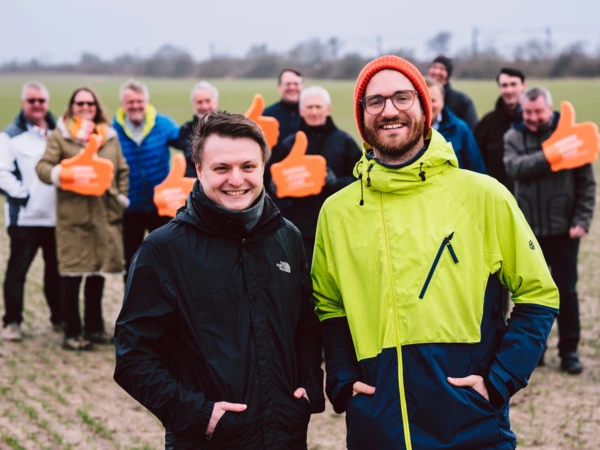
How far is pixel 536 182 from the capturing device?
5.72m

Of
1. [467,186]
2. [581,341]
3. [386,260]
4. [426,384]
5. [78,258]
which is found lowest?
[581,341]

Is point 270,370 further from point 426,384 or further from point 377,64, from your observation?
point 377,64

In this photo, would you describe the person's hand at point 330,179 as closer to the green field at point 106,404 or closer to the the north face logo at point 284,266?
the green field at point 106,404

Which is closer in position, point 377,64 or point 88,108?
point 377,64

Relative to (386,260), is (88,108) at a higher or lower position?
higher

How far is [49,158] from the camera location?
6.29 m

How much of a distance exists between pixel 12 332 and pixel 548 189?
4.80 meters

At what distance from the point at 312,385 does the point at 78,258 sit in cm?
420

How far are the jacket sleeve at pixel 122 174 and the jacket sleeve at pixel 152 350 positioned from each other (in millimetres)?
4117

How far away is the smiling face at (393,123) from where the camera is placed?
8.35ft

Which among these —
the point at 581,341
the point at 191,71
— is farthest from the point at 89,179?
the point at 191,71

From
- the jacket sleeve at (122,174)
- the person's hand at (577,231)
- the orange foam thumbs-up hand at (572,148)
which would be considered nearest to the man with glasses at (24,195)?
the jacket sleeve at (122,174)

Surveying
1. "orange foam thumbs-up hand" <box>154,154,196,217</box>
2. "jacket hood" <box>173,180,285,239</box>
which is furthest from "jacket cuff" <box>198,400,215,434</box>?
"orange foam thumbs-up hand" <box>154,154,196,217</box>

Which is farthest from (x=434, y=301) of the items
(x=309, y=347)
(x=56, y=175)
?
(x=56, y=175)
